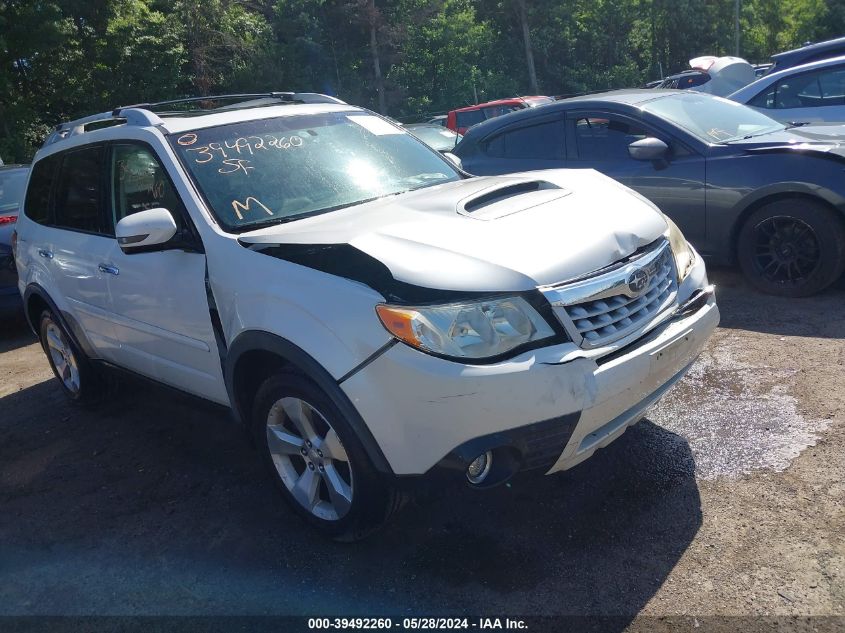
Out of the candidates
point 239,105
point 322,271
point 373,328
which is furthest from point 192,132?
point 373,328

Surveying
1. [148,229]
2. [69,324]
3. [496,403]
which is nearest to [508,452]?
[496,403]

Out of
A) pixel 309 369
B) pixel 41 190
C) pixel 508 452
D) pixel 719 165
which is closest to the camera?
pixel 508 452

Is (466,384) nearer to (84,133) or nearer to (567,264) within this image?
(567,264)

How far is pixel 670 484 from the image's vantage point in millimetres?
3348

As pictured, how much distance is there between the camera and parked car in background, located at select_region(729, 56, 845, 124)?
8094 mm

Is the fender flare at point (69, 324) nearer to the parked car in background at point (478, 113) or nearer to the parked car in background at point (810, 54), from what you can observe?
the parked car in background at point (810, 54)

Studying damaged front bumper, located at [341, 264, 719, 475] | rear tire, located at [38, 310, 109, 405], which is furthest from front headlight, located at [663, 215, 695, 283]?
rear tire, located at [38, 310, 109, 405]

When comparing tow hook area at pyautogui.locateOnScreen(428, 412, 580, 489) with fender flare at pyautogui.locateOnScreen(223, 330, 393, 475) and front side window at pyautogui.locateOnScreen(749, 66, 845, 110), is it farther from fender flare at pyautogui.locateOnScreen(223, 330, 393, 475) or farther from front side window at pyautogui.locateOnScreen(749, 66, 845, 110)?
front side window at pyautogui.locateOnScreen(749, 66, 845, 110)

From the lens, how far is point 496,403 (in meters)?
2.58

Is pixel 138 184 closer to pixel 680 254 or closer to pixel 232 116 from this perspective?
pixel 232 116

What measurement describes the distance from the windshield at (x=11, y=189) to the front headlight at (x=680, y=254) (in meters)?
7.17

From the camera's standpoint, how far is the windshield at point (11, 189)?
8342mm

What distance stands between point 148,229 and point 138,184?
76cm

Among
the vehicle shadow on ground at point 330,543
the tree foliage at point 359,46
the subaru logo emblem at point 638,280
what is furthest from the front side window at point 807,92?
the tree foliage at point 359,46
